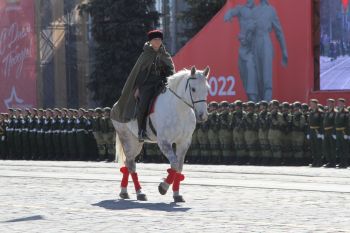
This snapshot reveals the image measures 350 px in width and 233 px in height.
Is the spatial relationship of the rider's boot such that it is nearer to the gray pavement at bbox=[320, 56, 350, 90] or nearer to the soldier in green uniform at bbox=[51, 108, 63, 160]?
the gray pavement at bbox=[320, 56, 350, 90]

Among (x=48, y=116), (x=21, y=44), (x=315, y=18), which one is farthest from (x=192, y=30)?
(x=315, y=18)

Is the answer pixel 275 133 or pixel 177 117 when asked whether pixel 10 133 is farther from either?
pixel 177 117

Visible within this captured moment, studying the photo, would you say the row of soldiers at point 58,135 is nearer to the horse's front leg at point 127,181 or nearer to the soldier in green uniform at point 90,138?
the soldier in green uniform at point 90,138

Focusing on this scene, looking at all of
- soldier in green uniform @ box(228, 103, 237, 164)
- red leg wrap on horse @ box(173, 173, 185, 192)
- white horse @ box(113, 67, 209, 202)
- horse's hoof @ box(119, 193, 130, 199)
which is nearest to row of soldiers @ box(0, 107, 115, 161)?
soldier in green uniform @ box(228, 103, 237, 164)

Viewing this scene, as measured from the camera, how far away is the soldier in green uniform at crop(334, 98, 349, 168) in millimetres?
22250

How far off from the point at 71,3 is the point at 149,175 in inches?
1131

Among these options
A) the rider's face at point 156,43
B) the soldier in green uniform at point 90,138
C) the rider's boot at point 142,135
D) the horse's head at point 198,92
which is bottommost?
the soldier in green uniform at point 90,138

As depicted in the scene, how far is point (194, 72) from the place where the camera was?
13148 millimetres

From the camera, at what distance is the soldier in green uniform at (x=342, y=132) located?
2225cm

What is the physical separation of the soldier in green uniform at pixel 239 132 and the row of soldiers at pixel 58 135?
510 cm

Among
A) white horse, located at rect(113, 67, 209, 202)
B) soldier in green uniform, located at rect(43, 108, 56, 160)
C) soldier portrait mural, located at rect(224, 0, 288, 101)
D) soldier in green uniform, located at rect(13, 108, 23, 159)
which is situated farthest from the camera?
soldier in green uniform, located at rect(13, 108, 23, 159)

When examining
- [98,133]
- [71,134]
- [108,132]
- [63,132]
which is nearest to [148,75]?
[108,132]

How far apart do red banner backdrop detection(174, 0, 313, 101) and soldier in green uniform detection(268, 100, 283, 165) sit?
2.49m

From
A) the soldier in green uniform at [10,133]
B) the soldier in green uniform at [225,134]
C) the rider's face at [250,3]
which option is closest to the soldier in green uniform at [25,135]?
the soldier in green uniform at [10,133]
